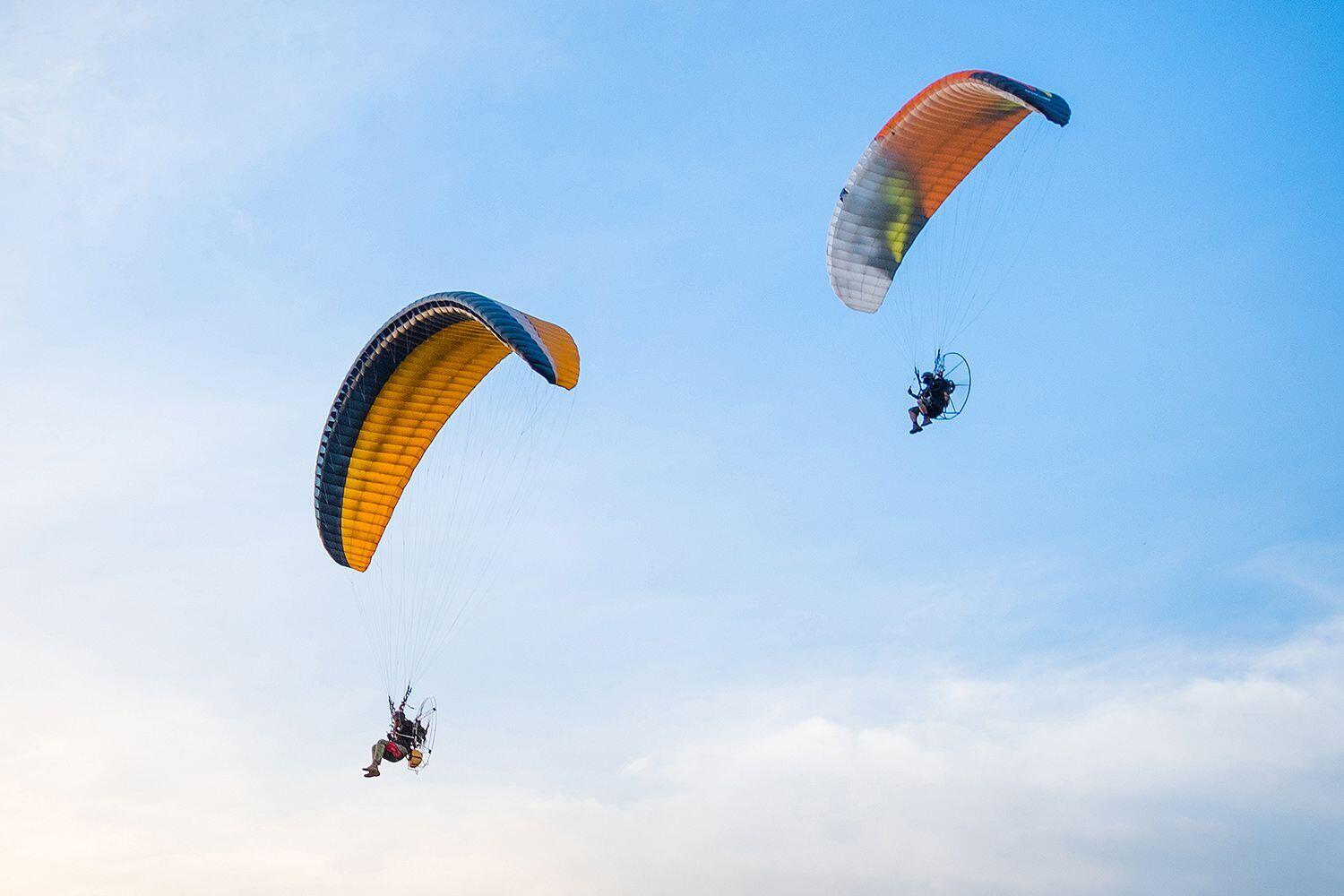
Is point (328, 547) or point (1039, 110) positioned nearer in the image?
point (1039, 110)

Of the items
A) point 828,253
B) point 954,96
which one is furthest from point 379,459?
point 954,96

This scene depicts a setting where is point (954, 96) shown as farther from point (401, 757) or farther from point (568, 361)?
point (401, 757)

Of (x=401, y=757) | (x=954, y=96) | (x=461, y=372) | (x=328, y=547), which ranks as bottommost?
(x=401, y=757)

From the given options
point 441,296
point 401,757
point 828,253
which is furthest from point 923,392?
point 401,757

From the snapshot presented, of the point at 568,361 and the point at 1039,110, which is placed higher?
the point at 1039,110

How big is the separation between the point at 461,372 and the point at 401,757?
7.59m

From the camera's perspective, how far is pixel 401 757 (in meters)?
40.2

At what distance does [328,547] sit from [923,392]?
1206 cm

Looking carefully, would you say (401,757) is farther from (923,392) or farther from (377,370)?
(923,392)

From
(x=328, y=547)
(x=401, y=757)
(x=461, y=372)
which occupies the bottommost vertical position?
(x=401, y=757)

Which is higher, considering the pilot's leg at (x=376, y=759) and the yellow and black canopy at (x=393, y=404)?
the yellow and black canopy at (x=393, y=404)

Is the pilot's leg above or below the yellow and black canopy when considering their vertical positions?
below

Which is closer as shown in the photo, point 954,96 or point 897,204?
point 954,96

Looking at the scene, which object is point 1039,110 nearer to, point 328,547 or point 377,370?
point 377,370
